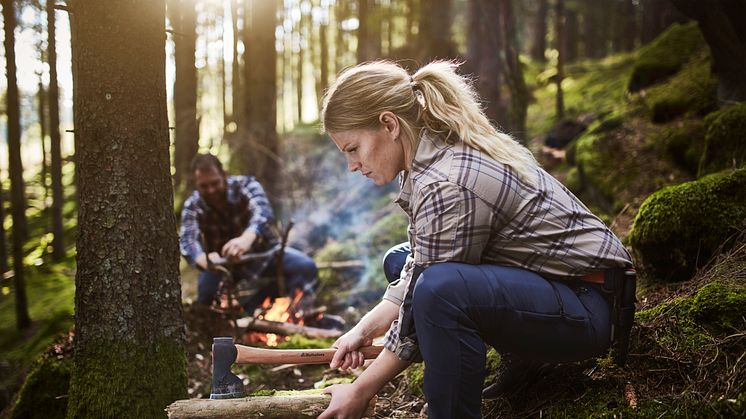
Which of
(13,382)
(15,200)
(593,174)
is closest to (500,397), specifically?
(593,174)

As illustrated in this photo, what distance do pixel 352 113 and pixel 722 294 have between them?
1871mm

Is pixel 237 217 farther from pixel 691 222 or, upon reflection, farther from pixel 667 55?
pixel 667 55

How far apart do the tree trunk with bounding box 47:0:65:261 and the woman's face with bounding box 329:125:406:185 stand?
494cm

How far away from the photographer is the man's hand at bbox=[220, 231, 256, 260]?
534 centimetres

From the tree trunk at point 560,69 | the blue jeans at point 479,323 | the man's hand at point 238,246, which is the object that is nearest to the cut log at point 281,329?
the man's hand at point 238,246

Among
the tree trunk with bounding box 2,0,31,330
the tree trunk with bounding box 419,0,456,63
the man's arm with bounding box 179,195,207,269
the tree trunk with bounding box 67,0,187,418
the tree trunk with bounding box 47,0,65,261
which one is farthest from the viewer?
the tree trunk with bounding box 419,0,456,63

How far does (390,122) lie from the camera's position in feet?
8.18

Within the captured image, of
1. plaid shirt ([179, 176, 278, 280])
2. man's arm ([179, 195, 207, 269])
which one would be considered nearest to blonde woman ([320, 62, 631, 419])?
man's arm ([179, 195, 207, 269])

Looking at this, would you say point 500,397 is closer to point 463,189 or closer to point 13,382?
point 463,189

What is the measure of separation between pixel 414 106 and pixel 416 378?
5.99ft

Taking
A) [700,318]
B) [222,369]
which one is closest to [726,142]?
[700,318]

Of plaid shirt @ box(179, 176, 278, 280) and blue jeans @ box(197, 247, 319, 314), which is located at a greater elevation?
plaid shirt @ box(179, 176, 278, 280)

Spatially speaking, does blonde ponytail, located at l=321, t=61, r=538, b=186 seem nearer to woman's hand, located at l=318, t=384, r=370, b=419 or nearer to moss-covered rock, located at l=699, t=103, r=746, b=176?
woman's hand, located at l=318, t=384, r=370, b=419

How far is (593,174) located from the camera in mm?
5695
